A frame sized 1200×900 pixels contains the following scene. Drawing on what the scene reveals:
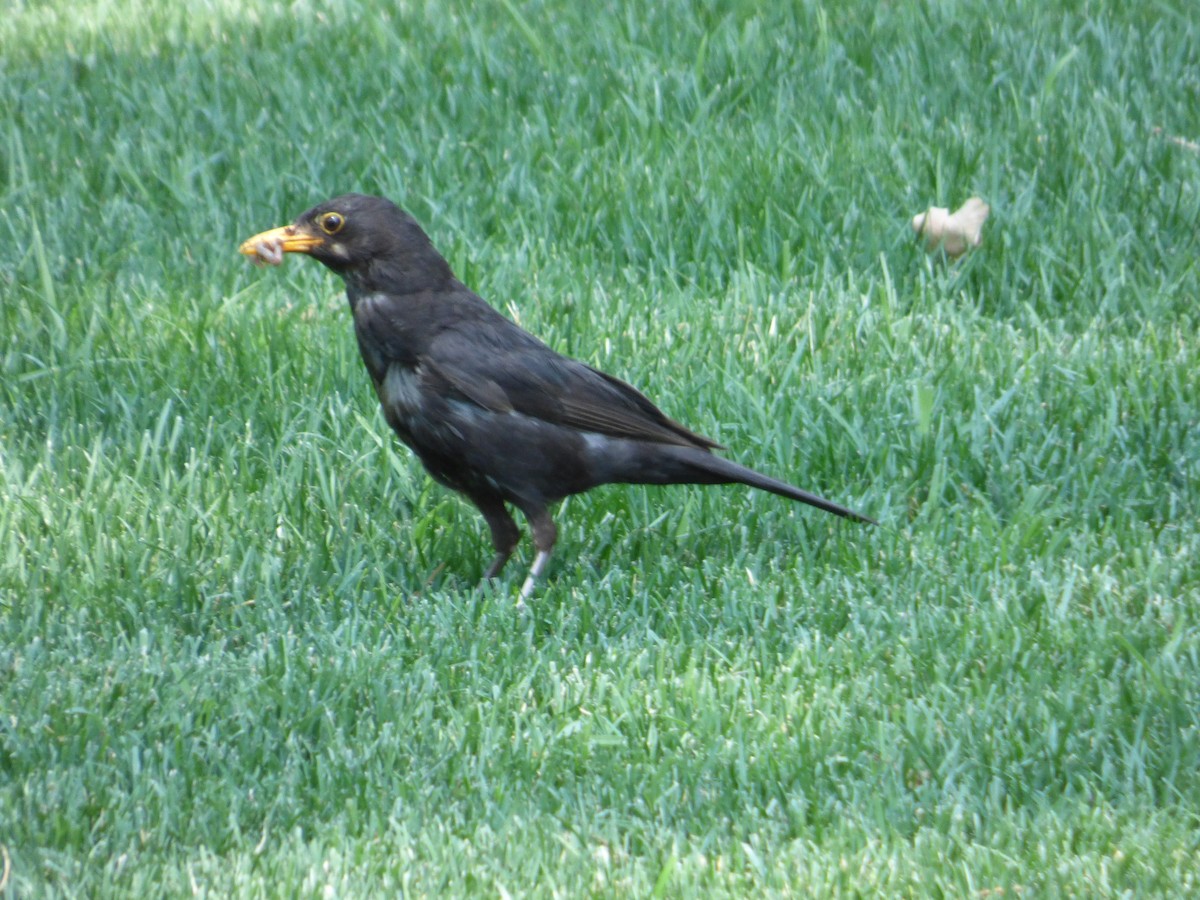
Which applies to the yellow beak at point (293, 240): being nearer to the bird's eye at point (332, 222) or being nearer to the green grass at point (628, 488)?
the bird's eye at point (332, 222)

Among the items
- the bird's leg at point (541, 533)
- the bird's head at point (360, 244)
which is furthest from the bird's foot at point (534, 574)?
the bird's head at point (360, 244)

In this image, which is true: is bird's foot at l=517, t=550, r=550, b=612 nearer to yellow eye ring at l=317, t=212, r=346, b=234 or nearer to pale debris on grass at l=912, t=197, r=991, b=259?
yellow eye ring at l=317, t=212, r=346, b=234

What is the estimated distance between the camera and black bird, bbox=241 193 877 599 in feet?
13.6

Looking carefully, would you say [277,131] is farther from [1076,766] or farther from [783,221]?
[1076,766]

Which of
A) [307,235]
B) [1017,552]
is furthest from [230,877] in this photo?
[1017,552]

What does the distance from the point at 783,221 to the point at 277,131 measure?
2.28 meters

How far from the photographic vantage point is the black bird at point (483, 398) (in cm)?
414

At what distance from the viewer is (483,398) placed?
413 cm

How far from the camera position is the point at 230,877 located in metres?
2.80

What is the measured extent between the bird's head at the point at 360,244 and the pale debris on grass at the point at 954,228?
226 cm

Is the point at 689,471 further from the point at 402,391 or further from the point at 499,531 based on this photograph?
the point at 402,391

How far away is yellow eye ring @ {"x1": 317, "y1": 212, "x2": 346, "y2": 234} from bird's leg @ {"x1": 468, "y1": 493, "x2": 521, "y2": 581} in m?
0.84

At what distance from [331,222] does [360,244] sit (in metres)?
0.10

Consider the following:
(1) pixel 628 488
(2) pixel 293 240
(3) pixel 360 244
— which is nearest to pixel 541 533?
(1) pixel 628 488
